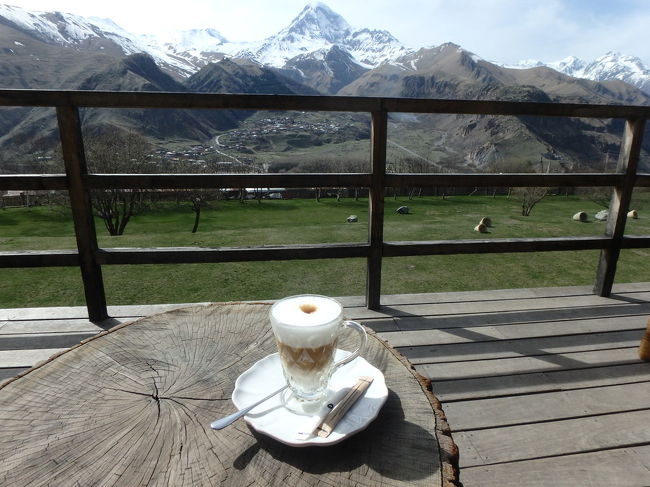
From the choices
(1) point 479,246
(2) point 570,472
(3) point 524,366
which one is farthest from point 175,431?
(1) point 479,246

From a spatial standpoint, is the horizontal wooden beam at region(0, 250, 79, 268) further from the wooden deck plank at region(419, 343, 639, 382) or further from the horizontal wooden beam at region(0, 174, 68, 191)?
the wooden deck plank at region(419, 343, 639, 382)

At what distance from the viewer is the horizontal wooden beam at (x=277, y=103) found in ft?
7.31

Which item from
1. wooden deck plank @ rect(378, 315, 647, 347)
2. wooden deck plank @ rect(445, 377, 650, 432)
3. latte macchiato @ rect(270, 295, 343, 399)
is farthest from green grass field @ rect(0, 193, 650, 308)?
latte macchiato @ rect(270, 295, 343, 399)

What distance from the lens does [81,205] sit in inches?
94.9

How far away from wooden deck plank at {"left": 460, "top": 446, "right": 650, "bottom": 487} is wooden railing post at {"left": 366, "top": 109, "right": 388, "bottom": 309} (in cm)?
144

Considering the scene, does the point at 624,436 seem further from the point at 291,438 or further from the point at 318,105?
the point at 318,105

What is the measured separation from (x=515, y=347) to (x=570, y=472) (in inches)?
36.4

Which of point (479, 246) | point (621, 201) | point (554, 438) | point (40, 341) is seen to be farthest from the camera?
point (621, 201)

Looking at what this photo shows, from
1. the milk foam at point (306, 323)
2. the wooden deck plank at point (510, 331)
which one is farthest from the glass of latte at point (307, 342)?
the wooden deck plank at point (510, 331)

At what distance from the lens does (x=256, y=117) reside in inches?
6191

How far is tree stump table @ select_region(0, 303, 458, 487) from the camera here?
73cm

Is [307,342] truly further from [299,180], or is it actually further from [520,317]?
[520,317]

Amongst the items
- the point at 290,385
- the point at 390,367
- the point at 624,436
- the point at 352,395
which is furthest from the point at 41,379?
the point at 624,436

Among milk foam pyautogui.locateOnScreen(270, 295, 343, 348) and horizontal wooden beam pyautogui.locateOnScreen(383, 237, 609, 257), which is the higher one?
milk foam pyautogui.locateOnScreen(270, 295, 343, 348)
